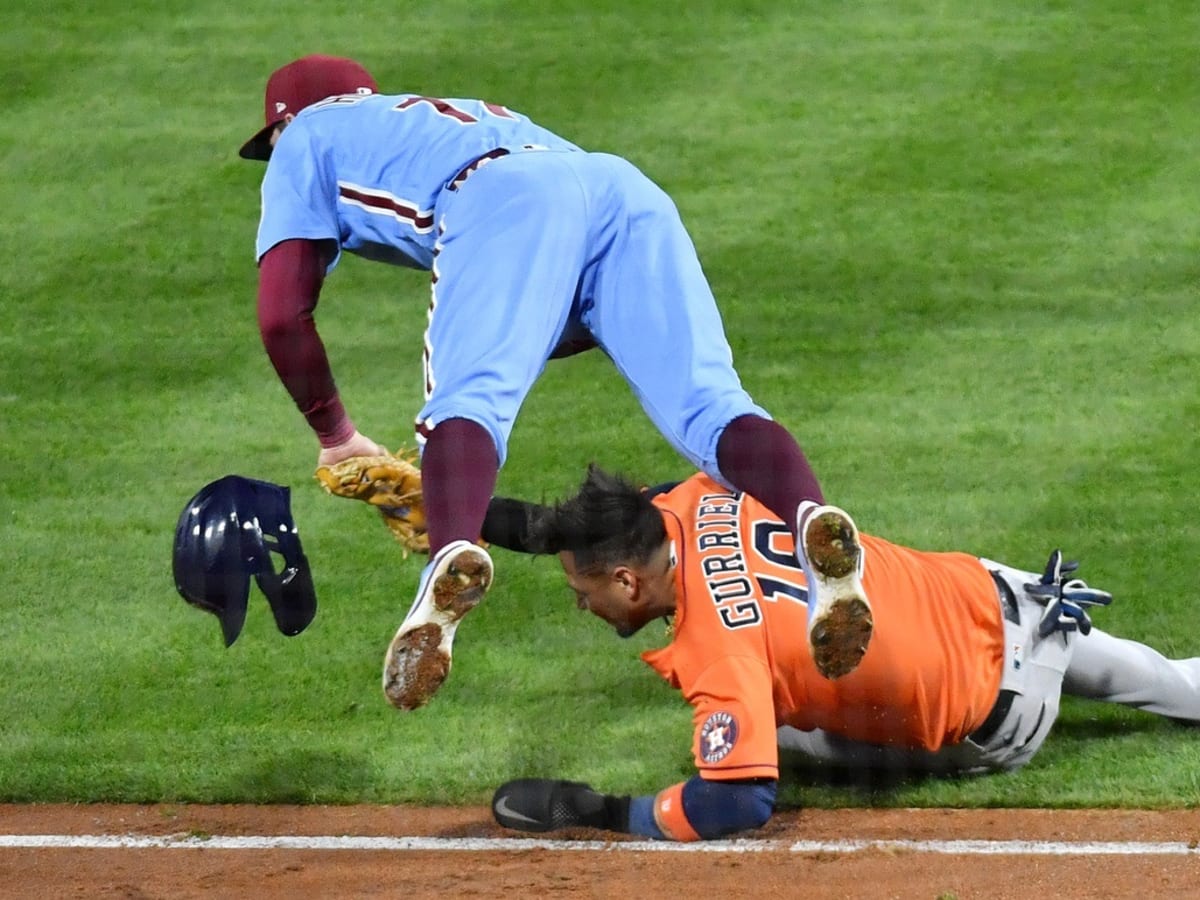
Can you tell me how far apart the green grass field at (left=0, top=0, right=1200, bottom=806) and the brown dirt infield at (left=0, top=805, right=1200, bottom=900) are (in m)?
0.16

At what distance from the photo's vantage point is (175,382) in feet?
25.8

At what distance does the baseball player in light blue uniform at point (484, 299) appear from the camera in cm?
353

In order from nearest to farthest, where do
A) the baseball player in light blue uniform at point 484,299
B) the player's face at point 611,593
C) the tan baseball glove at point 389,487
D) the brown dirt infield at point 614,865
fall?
the baseball player in light blue uniform at point 484,299 → the brown dirt infield at point 614,865 → the player's face at point 611,593 → the tan baseball glove at point 389,487

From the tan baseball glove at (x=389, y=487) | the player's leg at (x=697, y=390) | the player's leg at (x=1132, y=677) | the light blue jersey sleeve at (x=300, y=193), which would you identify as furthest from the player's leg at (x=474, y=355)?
the player's leg at (x=1132, y=677)

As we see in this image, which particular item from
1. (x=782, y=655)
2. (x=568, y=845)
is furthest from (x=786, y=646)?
(x=568, y=845)

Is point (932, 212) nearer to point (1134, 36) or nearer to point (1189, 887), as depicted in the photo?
point (1134, 36)

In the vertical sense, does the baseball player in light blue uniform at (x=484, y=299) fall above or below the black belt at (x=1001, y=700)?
above

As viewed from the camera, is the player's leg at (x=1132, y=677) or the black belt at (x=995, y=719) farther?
the player's leg at (x=1132, y=677)

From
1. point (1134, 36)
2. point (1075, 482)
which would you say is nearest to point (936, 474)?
point (1075, 482)

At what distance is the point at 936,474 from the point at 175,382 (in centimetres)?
355

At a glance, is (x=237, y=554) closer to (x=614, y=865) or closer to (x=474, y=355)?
(x=474, y=355)

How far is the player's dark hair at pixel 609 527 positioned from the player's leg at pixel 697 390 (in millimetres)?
371

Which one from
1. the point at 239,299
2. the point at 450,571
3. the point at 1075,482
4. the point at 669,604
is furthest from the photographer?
the point at 239,299

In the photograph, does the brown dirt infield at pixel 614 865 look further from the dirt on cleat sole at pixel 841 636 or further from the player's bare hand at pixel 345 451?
the player's bare hand at pixel 345 451
